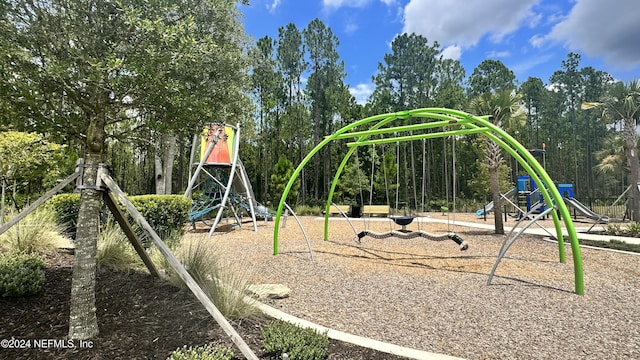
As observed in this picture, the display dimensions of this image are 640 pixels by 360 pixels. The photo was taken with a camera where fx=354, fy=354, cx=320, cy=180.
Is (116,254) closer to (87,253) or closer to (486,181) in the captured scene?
(87,253)

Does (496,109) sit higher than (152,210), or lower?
higher

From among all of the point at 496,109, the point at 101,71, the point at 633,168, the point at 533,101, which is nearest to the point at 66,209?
the point at 101,71

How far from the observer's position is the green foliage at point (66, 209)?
7344 millimetres

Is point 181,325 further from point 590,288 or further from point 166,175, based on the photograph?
point 166,175

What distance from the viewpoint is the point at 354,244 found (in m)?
9.56

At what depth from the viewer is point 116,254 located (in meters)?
5.05

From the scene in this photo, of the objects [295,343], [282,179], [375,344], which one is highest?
[282,179]

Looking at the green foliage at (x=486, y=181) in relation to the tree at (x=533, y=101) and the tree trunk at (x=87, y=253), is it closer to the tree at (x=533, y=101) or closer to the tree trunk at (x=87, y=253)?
the tree at (x=533, y=101)

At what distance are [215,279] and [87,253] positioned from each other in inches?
62.6

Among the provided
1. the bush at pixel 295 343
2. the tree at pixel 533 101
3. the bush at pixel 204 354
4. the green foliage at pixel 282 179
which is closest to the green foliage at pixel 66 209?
the bush at pixel 204 354

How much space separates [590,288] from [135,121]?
671cm

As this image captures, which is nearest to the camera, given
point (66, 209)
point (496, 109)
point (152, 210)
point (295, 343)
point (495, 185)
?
point (295, 343)

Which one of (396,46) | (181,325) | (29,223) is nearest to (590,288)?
(181,325)

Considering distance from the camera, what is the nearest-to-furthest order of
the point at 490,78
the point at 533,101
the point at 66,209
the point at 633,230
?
the point at 66,209
the point at 633,230
the point at 490,78
the point at 533,101
